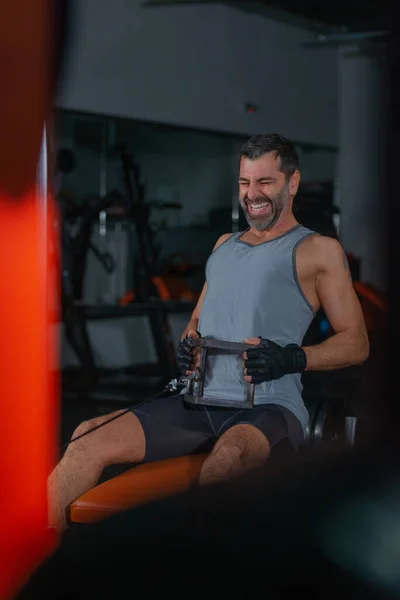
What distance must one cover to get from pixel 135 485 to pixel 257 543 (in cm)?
93

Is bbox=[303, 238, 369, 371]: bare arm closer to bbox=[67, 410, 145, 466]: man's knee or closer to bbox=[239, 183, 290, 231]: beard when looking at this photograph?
bbox=[239, 183, 290, 231]: beard

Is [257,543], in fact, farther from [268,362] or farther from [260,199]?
[260,199]

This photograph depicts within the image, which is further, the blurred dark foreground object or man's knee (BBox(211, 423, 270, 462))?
man's knee (BBox(211, 423, 270, 462))

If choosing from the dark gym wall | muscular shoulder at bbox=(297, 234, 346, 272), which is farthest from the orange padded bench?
the dark gym wall

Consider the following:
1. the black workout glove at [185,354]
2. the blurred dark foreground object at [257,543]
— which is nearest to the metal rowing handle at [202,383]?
the black workout glove at [185,354]

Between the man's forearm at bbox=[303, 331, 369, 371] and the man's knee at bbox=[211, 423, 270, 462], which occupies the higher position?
the man's forearm at bbox=[303, 331, 369, 371]

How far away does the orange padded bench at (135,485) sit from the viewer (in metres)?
1.39

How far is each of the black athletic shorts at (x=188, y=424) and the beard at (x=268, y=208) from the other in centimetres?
36

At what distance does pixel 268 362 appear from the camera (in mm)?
1568

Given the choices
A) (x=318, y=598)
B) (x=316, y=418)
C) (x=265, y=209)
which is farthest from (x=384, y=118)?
(x=316, y=418)

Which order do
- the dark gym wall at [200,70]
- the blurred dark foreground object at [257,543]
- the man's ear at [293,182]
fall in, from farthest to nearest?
the dark gym wall at [200,70] → the man's ear at [293,182] → the blurred dark foreground object at [257,543]

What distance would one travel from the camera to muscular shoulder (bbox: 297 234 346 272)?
175 centimetres

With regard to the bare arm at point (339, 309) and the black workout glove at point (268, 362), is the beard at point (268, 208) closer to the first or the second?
the bare arm at point (339, 309)

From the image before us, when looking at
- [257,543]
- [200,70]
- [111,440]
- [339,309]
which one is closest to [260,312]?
[339,309]
